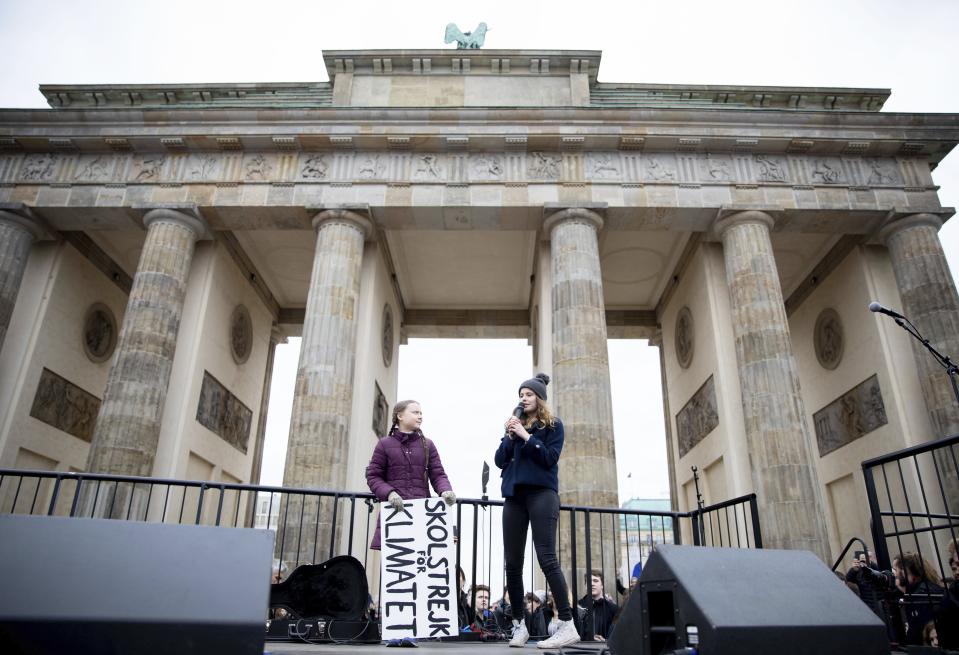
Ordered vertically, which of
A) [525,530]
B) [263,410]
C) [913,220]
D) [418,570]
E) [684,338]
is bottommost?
[418,570]

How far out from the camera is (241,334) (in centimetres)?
1962

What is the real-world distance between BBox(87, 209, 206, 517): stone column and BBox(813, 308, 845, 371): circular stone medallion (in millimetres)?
18026

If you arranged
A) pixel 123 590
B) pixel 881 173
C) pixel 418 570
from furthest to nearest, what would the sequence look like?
1. pixel 881 173
2. pixel 418 570
3. pixel 123 590

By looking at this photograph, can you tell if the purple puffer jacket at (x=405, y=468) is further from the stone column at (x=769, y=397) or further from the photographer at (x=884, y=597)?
the stone column at (x=769, y=397)

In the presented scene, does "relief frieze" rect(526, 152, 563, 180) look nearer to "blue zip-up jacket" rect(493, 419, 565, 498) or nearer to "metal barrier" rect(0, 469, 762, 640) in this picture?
"metal barrier" rect(0, 469, 762, 640)

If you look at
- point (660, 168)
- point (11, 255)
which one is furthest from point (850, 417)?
point (11, 255)

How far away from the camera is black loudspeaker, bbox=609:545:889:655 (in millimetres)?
3020

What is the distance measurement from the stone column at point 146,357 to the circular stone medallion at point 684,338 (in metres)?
14.2

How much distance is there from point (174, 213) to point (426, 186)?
6454 millimetres

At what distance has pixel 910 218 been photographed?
15633mm

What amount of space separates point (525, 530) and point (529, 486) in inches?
18.1

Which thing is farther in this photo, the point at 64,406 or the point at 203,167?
the point at 64,406

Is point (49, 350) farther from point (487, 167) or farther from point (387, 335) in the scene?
point (487, 167)

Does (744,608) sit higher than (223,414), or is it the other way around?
(223,414)
